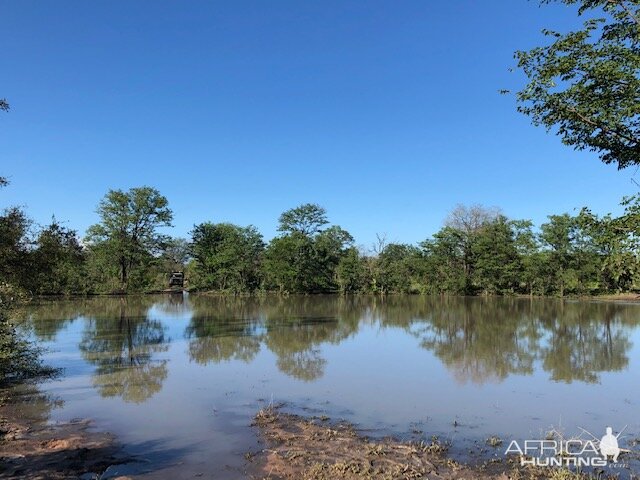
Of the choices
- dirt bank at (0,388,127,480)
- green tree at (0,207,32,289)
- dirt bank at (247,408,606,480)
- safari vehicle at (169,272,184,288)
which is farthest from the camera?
safari vehicle at (169,272,184,288)

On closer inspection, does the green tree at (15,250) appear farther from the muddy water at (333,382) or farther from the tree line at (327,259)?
the tree line at (327,259)

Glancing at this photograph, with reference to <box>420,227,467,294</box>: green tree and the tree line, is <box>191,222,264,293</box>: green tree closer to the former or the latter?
the tree line

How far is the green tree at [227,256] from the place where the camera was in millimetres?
45000

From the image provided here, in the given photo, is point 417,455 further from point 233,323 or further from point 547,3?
point 233,323

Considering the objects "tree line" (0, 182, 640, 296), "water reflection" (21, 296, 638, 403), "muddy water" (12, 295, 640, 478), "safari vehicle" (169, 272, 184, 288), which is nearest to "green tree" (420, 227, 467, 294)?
"tree line" (0, 182, 640, 296)

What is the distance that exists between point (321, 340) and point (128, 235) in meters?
33.0

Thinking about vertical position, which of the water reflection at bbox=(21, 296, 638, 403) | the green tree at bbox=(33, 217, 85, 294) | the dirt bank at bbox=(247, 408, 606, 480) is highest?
the green tree at bbox=(33, 217, 85, 294)

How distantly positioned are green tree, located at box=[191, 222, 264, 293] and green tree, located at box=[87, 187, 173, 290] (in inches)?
237

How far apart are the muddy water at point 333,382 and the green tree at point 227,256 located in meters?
25.9

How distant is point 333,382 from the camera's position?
9.55 m

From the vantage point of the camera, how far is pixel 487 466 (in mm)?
5125

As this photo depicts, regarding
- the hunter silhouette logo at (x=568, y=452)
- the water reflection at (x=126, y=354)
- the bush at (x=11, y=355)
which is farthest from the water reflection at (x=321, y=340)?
the hunter silhouette logo at (x=568, y=452)

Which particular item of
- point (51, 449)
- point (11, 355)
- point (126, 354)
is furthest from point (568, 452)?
point (126, 354)

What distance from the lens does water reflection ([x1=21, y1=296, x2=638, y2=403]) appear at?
35.0 feet
